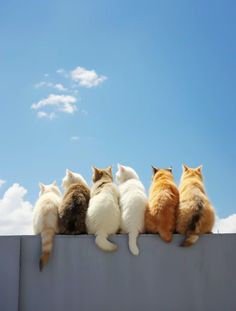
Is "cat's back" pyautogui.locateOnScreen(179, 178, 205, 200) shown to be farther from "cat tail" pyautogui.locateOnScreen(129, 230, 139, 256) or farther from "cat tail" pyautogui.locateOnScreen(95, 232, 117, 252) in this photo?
"cat tail" pyautogui.locateOnScreen(95, 232, 117, 252)

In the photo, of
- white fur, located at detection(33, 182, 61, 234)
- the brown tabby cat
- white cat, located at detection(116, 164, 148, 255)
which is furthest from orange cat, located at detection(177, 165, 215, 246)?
white fur, located at detection(33, 182, 61, 234)

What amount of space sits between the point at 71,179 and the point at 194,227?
5.13 feet

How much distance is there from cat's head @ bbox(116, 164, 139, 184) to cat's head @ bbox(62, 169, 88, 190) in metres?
0.42

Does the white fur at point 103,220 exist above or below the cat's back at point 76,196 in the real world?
below

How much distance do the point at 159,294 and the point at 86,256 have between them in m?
0.87

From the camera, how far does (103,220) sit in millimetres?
4223

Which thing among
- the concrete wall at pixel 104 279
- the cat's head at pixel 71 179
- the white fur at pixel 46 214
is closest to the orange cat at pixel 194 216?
the concrete wall at pixel 104 279

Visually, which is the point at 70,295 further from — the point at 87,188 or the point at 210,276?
the point at 210,276

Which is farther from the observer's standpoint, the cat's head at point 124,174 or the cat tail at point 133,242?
the cat's head at point 124,174

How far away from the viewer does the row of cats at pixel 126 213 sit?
424 cm

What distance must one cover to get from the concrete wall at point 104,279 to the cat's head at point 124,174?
0.84m

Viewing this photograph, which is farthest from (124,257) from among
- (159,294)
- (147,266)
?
(159,294)

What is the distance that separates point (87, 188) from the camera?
4754mm

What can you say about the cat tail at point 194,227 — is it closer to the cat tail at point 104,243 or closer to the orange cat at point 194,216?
the orange cat at point 194,216
